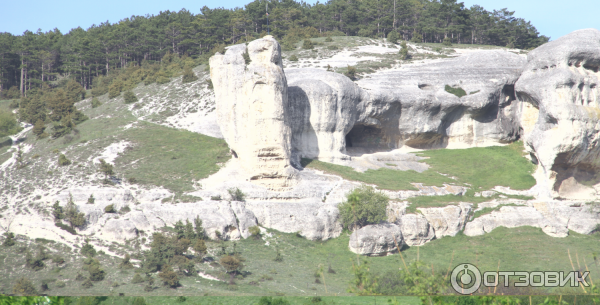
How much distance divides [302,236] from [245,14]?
64.2 meters

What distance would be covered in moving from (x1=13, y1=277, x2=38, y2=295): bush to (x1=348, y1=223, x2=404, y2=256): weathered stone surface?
1861 cm

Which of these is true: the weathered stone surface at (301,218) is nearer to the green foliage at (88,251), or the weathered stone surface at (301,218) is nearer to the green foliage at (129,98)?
the green foliage at (88,251)

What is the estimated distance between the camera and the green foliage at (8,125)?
6034cm

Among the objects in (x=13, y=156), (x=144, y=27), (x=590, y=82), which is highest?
(x=144, y=27)

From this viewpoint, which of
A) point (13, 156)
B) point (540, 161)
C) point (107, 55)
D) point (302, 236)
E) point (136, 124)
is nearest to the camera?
point (302, 236)

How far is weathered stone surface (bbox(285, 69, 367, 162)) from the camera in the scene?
46.8m

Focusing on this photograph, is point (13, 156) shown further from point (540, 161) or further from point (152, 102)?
point (540, 161)

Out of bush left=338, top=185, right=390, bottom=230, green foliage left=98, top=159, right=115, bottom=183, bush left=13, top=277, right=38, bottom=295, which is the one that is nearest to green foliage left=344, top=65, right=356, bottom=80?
bush left=338, top=185, right=390, bottom=230

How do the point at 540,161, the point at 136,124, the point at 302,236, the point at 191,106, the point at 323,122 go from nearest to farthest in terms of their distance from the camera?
the point at 302,236 < the point at 540,161 < the point at 323,122 < the point at 136,124 < the point at 191,106

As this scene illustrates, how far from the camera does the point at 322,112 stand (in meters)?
47.0

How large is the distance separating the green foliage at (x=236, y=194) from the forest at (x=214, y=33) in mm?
44876

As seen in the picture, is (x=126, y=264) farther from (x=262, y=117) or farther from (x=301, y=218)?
(x=262, y=117)

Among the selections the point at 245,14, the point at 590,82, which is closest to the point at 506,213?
the point at 590,82

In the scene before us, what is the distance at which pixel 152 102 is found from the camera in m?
63.0
